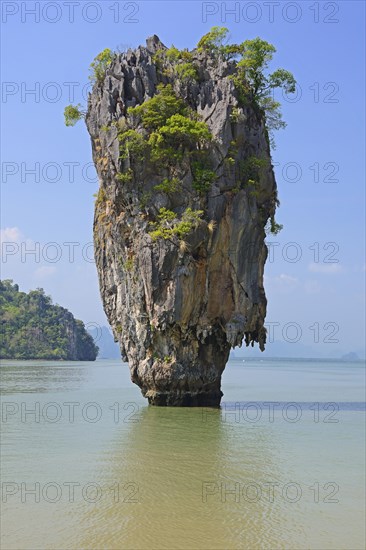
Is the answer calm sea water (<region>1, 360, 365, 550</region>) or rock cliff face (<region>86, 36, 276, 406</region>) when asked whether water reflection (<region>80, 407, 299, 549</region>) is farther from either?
rock cliff face (<region>86, 36, 276, 406</region>)

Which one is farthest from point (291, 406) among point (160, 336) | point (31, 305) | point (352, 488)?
point (31, 305)

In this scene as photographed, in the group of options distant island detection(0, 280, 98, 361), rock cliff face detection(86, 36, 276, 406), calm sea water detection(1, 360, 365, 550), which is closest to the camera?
calm sea water detection(1, 360, 365, 550)

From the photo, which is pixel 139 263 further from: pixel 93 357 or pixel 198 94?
pixel 93 357

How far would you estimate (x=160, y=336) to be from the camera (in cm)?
2188

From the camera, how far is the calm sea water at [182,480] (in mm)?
8812

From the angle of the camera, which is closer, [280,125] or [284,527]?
[284,527]

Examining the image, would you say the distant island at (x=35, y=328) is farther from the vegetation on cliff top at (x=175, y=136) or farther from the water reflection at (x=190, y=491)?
the water reflection at (x=190, y=491)

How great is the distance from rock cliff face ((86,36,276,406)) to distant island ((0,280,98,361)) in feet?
249

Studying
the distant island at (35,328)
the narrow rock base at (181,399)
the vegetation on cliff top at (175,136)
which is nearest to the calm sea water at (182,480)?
the narrow rock base at (181,399)

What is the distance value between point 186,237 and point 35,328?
8135 centimetres

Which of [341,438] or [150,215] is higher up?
[150,215]

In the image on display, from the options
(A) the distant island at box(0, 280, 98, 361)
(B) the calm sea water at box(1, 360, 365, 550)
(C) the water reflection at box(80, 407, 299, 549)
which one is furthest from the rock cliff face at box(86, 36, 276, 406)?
(A) the distant island at box(0, 280, 98, 361)

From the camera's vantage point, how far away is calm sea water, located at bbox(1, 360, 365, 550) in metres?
8.81

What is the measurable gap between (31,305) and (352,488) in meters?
94.5
